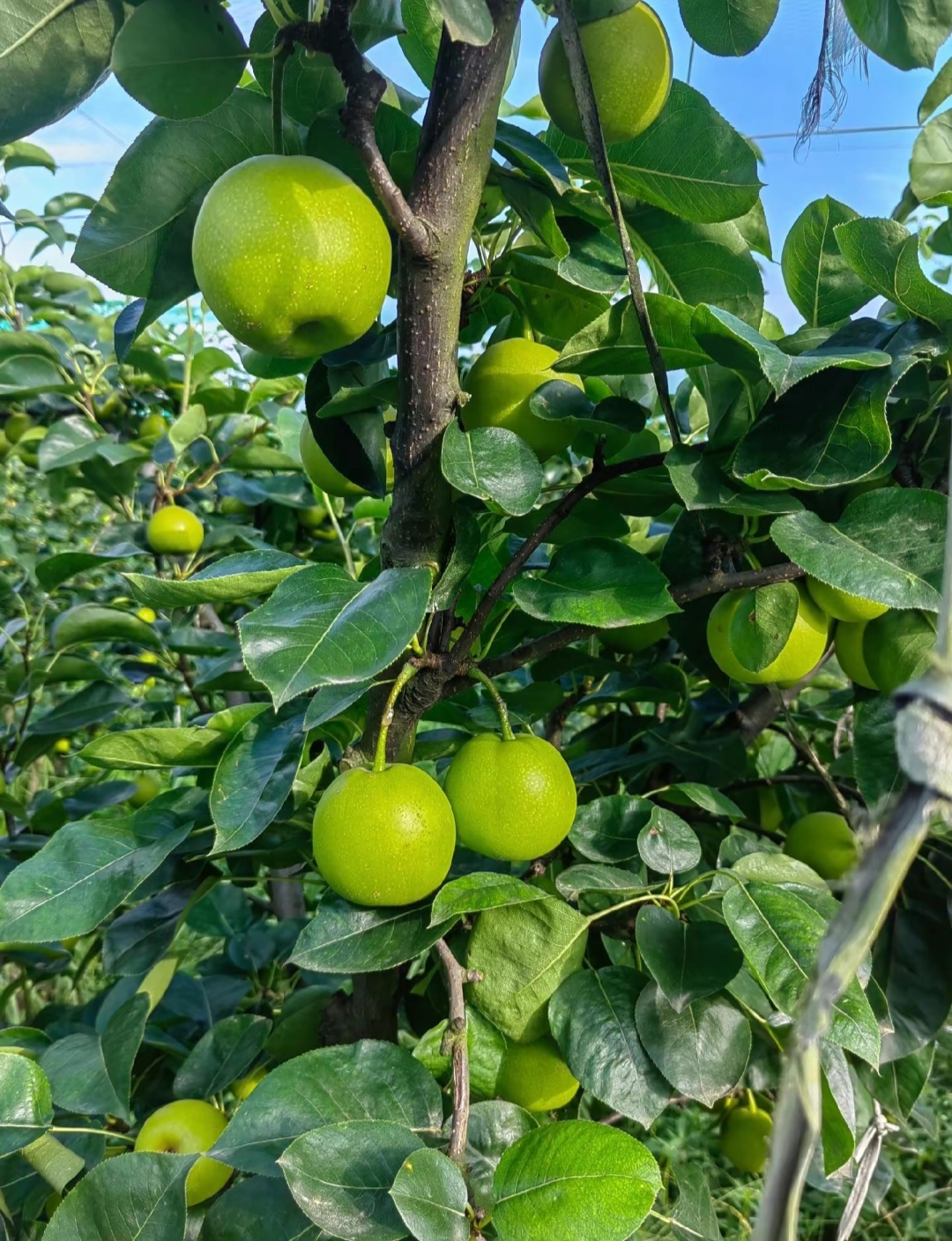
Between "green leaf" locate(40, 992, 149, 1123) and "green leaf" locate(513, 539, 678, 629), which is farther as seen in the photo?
"green leaf" locate(40, 992, 149, 1123)

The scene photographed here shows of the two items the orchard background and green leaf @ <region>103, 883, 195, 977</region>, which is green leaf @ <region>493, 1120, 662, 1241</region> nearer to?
the orchard background

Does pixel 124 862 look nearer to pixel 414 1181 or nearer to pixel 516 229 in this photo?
pixel 414 1181

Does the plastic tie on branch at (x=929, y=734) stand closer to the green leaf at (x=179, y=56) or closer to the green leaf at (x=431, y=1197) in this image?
the green leaf at (x=431, y=1197)

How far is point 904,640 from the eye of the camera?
56cm

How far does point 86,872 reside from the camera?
0.61m

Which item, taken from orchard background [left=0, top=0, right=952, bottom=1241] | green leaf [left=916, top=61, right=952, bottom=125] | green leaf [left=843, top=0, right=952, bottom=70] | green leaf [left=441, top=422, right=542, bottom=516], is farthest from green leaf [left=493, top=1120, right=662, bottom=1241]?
green leaf [left=916, top=61, right=952, bottom=125]

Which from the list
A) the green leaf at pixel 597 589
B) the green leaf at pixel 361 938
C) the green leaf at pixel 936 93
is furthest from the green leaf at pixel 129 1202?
the green leaf at pixel 936 93

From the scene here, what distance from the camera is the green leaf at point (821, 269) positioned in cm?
60

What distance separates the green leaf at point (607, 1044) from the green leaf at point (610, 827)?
90mm

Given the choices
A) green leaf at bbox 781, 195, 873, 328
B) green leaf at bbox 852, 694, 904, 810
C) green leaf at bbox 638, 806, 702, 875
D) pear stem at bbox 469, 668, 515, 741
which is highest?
green leaf at bbox 781, 195, 873, 328

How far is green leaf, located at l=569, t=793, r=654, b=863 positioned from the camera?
63 centimetres

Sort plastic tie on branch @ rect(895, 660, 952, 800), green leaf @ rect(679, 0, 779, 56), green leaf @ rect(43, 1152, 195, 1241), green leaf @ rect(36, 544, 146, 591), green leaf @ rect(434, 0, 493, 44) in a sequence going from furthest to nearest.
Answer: green leaf @ rect(36, 544, 146, 591), green leaf @ rect(679, 0, 779, 56), green leaf @ rect(43, 1152, 195, 1241), green leaf @ rect(434, 0, 493, 44), plastic tie on branch @ rect(895, 660, 952, 800)

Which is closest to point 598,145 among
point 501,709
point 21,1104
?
point 501,709

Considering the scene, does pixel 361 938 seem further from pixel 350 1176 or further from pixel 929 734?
pixel 929 734
